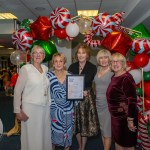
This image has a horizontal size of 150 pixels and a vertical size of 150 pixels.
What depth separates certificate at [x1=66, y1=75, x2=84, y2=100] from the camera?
8.60 ft

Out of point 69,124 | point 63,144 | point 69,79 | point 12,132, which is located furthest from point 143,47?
point 12,132

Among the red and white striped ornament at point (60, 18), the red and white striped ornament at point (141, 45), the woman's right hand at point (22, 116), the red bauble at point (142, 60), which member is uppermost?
the red and white striped ornament at point (60, 18)

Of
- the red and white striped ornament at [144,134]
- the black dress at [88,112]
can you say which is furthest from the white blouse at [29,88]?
the red and white striped ornament at [144,134]

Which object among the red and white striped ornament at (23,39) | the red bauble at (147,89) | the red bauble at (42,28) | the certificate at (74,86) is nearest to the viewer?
the certificate at (74,86)

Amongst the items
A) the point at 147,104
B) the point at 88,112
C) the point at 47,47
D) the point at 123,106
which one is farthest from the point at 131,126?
the point at 47,47

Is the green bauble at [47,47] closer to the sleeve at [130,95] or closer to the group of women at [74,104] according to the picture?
the group of women at [74,104]

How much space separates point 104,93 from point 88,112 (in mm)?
343

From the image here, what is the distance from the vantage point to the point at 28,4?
15.9 ft

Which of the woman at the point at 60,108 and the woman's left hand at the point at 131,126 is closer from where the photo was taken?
the woman's left hand at the point at 131,126

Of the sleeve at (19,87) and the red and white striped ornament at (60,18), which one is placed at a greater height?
the red and white striped ornament at (60,18)

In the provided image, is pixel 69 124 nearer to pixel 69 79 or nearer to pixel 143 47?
pixel 69 79

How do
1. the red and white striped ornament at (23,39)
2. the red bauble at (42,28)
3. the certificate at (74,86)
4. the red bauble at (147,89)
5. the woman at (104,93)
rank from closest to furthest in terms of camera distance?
the certificate at (74,86) → the woman at (104,93) → the red bauble at (42,28) → the red and white striped ornament at (23,39) → the red bauble at (147,89)

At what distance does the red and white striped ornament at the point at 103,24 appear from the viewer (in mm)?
2875

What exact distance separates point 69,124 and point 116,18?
1.52m
